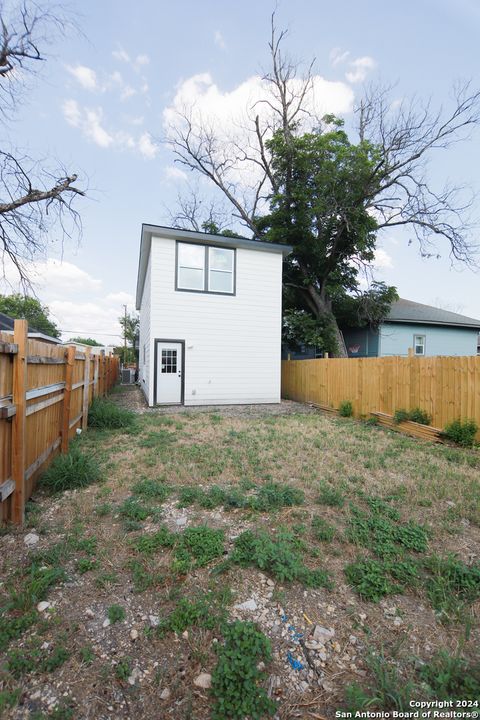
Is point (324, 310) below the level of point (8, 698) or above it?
above

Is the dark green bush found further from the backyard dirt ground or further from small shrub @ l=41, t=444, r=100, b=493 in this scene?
small shrub @ l=41, t=444, r=100, b=493

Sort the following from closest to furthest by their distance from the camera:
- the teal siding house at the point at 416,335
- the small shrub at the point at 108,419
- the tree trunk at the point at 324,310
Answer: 1. the small shrub at the point at 108,419
2. the tree trunk at the point at 324,310
3. the teal siding house at the point at 416,335

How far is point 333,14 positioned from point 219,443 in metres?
10.9

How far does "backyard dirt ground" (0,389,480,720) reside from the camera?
1.44 m

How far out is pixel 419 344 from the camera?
16.3 m

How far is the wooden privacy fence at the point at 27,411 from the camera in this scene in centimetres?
252

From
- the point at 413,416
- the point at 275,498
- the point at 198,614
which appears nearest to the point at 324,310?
the point at 413,416

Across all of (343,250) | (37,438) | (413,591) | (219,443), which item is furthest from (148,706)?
(343,250)

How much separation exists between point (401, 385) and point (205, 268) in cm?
652

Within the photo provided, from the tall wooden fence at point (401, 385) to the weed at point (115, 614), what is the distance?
588 centimetres

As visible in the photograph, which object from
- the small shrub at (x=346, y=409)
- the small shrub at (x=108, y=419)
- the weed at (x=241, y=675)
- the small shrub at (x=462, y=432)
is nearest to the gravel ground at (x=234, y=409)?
the small shrub at (x=346, y=409)

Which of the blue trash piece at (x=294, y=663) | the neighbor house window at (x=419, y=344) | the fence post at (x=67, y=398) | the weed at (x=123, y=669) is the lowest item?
the blue trash piece at (x=294, y=663)

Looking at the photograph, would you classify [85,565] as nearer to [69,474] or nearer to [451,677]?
[69,474]

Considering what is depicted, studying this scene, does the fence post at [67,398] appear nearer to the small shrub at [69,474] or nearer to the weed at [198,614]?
the small shrub at [69,474]
